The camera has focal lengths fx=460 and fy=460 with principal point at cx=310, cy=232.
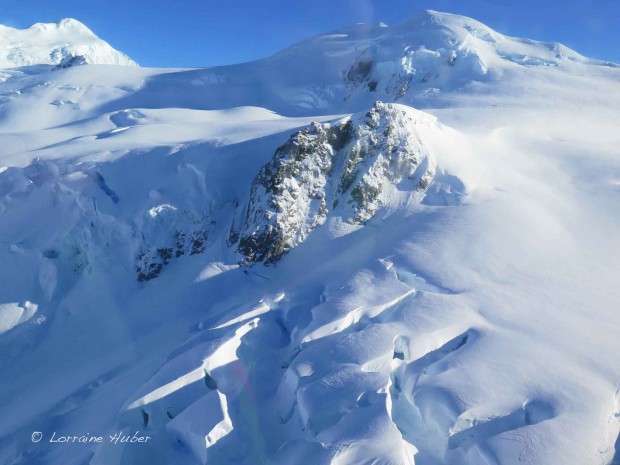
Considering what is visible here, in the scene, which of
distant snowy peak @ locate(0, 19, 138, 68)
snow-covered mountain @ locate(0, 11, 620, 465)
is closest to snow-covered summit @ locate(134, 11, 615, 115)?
snow-covered mountain @ locate(0, 11, 620, 465)

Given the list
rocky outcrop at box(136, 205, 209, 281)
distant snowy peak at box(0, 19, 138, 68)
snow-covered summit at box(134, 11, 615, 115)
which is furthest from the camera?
distant snowy peak at box(0, 19, 138, 68)

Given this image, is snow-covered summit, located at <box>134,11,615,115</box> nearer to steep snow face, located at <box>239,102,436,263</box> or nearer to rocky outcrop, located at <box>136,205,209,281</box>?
steep snow face, located at <box>239,102,436,263</box>

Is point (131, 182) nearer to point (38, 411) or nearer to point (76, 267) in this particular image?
point (76, 267)

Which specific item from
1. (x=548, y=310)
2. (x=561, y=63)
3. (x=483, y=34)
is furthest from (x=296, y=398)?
(x=483, y=34)

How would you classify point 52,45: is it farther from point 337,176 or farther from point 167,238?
point 337,176

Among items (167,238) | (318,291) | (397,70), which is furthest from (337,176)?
(397,70)

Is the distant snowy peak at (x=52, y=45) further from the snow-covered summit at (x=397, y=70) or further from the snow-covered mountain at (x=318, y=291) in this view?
the snow-covered mountain at (x=318, y=291)
